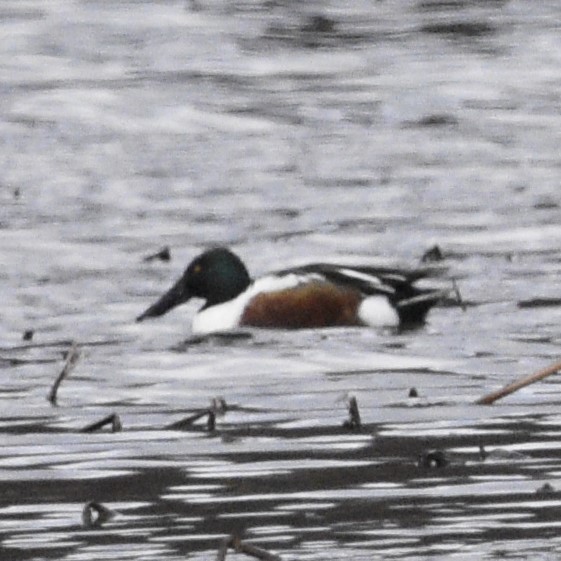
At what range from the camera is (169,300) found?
1343 cm

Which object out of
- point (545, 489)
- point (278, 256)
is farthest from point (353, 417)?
point (278, 256)

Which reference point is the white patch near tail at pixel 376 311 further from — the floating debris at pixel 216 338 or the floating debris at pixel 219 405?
the floating debris at pixel 219 405

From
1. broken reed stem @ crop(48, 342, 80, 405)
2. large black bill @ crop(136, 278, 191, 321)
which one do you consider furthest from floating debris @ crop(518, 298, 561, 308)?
broken reed stem @ crop(48, 342, 80, 405)

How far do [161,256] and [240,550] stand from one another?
8.13 meters

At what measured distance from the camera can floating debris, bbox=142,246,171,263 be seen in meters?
14.5

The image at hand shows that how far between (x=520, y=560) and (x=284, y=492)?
4.01 ft

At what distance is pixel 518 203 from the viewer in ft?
52.6

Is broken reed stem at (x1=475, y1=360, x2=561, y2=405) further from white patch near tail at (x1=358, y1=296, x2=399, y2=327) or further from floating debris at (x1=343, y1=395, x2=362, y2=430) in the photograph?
white patch near tail at (x1=358, y1=296, x2=399, y2=327)

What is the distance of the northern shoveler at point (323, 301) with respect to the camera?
514 inches

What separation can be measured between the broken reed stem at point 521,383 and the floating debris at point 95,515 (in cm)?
136

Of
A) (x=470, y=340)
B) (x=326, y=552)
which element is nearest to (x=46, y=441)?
(x=326, y=552)

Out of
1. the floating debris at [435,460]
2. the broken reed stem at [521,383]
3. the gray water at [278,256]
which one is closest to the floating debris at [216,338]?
the gray water at [278,256]

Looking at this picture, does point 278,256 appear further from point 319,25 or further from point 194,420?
point 319,25

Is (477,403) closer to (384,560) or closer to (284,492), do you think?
(284,492)
